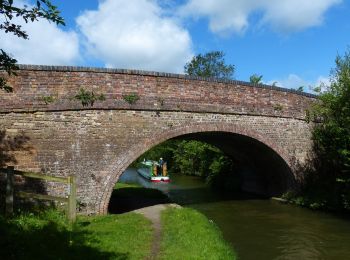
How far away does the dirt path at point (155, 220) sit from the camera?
8.38 m

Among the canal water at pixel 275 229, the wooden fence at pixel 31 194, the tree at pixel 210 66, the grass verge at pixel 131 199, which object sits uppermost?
the tree at pixel 210 66

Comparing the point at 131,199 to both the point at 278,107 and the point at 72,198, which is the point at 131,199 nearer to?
the point at 278,107

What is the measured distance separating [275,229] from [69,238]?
22.4 feet

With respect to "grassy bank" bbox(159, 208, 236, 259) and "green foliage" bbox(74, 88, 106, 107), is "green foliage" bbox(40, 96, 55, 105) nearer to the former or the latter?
"green foliage" bbox(74, 88, 106, 107)

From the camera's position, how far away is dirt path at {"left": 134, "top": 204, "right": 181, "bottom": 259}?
8380 mm

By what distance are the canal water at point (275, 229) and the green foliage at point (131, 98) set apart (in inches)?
188

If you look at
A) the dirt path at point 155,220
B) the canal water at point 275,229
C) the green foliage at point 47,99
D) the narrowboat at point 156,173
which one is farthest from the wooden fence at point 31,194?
the narrowboat at point 156,173

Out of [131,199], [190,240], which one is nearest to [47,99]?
[190,240]

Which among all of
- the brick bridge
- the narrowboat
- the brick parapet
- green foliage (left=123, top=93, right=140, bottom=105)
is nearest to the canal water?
the brick bridge

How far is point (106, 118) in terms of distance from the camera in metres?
13.0

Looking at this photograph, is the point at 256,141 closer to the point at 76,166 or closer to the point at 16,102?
the point at 76,166

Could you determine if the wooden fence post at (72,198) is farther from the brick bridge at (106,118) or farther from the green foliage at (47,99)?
the green foliage at (47,99)

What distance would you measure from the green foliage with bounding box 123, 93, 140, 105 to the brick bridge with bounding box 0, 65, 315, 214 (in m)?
0.10

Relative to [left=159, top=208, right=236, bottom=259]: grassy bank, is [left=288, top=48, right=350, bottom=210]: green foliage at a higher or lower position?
higher
